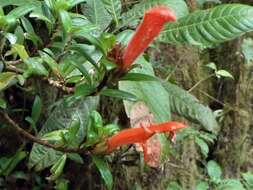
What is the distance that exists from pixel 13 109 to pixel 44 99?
10cm

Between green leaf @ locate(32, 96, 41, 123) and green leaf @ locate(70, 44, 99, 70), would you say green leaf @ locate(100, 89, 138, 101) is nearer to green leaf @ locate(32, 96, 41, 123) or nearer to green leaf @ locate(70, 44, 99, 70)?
green leaf @ locate(70, 44, 99, 70)

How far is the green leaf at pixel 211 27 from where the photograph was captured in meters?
1.26

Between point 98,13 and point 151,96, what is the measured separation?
26cm

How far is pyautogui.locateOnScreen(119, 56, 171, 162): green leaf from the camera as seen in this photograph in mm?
1272

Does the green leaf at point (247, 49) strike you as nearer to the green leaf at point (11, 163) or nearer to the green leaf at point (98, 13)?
the green leaf at point (98, 13)

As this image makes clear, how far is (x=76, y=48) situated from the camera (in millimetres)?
1130

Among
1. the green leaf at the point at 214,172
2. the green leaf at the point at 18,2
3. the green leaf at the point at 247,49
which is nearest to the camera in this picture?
the green leaf at the point at 18,2

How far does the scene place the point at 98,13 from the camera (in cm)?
138

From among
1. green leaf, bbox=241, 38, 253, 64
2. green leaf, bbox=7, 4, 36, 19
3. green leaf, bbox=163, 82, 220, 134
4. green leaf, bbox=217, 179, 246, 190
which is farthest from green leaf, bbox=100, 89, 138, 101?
green leaf, bbox=241, 38, 253, 64

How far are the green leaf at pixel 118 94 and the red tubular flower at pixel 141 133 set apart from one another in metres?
0.09

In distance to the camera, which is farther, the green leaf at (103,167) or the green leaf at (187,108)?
the green leaf at (187,108)

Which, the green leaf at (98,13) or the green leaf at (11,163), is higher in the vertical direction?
the green leaf at (98,13)

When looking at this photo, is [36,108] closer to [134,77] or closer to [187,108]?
[134,77]

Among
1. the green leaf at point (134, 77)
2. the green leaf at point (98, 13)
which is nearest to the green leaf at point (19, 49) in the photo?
the green leaf at point (134, 77)
